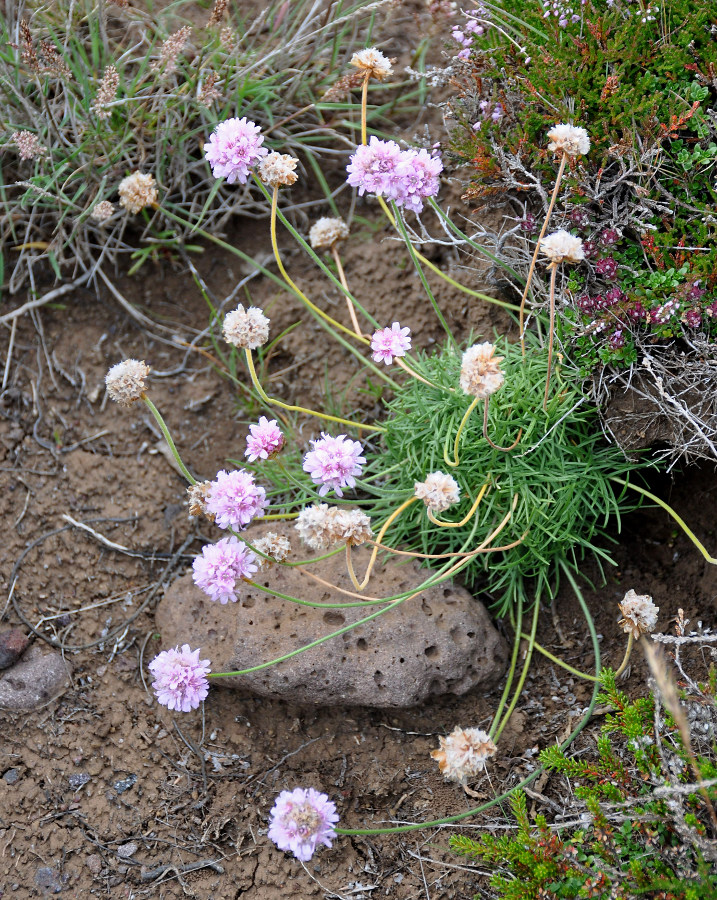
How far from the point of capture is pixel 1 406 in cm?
310

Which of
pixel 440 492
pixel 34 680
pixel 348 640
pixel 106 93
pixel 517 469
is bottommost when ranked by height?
pixel 34 680

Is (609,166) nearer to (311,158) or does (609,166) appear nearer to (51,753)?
(311,158)

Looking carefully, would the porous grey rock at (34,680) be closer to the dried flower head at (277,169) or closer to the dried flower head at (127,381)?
the dried flower head at (127,381)

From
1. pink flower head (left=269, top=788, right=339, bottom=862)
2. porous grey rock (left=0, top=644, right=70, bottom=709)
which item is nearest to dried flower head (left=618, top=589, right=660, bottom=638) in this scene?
pink flower head (left=269, top=788, right=339, bottom=862)

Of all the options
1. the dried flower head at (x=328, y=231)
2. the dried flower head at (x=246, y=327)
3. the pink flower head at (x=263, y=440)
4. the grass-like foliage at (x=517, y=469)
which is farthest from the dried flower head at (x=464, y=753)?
the dried flower head at (x=328, y=231)

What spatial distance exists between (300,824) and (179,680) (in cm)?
49

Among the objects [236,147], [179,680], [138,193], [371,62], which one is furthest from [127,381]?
[371,62]

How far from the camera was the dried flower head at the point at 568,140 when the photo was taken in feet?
6.80

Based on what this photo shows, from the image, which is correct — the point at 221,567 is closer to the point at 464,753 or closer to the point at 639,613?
the point at 464,753

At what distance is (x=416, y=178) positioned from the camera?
219cm

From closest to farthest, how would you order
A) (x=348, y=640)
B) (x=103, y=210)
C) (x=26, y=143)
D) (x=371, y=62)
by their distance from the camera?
(x=371, y=62) → (x=348, y=640) → (x=26, y=143) → (x=103, y=210)

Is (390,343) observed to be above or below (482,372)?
below

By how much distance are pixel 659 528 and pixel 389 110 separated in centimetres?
213

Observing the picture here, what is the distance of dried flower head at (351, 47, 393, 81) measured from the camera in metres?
2.27
